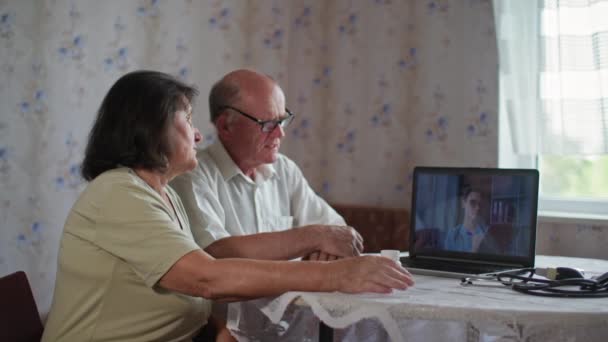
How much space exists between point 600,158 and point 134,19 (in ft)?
6.31

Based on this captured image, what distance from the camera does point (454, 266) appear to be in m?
1.52

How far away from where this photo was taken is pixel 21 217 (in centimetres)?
214

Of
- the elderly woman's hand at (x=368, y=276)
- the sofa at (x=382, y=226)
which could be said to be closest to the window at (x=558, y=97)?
the sofa at (x=382, y=226)

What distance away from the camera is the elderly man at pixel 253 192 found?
1.73 m

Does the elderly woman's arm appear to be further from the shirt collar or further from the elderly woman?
the shirt collar

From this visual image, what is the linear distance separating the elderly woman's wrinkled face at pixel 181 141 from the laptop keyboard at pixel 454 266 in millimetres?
605

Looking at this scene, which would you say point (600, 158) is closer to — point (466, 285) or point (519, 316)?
point (466, 285)

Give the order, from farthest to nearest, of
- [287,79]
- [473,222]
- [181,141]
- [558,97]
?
[287,79]
[558,97]
[473,222]
[181,141]

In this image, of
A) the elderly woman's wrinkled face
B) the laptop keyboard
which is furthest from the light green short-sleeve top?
the laptop keyboard

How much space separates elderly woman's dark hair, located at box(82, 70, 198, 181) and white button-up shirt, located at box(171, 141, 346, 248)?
0.37 meters

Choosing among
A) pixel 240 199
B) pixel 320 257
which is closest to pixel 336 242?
pixel 320 257

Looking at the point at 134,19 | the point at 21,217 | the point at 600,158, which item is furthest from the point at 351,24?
the point at 21,217

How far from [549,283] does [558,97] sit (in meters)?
1.25

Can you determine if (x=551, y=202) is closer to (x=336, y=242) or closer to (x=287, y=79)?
(x=336, y=242)
